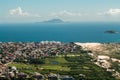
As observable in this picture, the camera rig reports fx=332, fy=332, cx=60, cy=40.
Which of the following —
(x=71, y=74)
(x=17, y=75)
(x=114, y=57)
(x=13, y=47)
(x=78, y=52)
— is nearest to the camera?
(x=17, y=75)

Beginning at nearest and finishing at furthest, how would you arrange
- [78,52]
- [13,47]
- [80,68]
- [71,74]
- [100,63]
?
[71,74], [80,68], [100,63], [78,52], [13,47]

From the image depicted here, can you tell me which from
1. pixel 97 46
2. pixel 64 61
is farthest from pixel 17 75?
pixel 97 46

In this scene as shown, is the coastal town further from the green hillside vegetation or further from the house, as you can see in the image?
the green hillside vegetation

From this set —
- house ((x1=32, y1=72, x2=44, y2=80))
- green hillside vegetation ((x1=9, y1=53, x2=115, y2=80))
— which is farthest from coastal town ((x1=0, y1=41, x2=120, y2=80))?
green hillside vegetation ((x1=9, y1=53, x2=115, y2=80))

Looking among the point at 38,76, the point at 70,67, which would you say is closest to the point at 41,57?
the point at 70,67

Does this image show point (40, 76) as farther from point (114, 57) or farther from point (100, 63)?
point (114, 57)

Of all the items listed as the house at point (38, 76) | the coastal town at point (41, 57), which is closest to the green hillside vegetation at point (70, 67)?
the coastal town at point (41, 57)

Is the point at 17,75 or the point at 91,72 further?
the point at 91,72

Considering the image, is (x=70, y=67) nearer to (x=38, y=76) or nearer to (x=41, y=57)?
(x=38, y=76)

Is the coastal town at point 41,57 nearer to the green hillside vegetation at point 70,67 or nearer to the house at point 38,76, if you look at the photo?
the house at point 38,76
